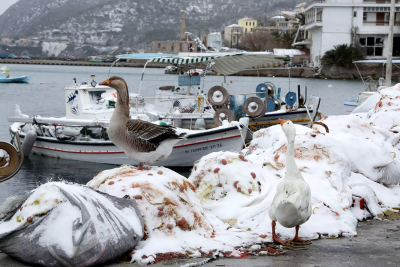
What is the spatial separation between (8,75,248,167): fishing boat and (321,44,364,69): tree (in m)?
64.5

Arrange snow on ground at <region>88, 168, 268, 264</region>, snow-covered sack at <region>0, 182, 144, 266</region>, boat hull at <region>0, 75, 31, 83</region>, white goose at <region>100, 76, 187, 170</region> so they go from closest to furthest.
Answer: snow-covered sack at <region>0, 182, 144, 266</region>
snow on ground at <region>88, 168, 268, 264</region>
white goose at <region>100, 76, 187, 170</region>
boat hull at <region>0, 75, 31, 83</region>

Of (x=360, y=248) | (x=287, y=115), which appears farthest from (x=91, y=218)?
(x=287, y=115)

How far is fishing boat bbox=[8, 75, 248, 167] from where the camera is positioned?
17.8 m

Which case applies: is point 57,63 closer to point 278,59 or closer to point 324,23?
point 324,23

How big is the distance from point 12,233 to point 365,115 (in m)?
10.1

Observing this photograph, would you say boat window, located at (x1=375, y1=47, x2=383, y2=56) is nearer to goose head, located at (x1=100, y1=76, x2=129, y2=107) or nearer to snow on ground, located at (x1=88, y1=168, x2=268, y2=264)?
goose head, located at (x1=100, y1=76, x2=129, y2=107)

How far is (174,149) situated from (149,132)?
10432 millimetres

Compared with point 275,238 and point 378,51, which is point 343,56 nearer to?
point 378,51

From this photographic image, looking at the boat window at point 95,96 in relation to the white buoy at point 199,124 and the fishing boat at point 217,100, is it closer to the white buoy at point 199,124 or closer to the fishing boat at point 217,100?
the fishing boat at point 217,100

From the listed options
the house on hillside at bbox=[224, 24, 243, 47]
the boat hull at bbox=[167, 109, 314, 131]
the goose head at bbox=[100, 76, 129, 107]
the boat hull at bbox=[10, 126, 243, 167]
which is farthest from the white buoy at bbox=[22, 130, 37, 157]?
the house on hillside at bbox=[224, 24, 243, 47]

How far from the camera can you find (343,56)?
80.0 m

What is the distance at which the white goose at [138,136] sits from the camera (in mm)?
7301

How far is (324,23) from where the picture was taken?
267ft

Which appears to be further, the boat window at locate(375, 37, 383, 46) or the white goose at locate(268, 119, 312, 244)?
the boat window at locate(375, 37, 383, 46)
